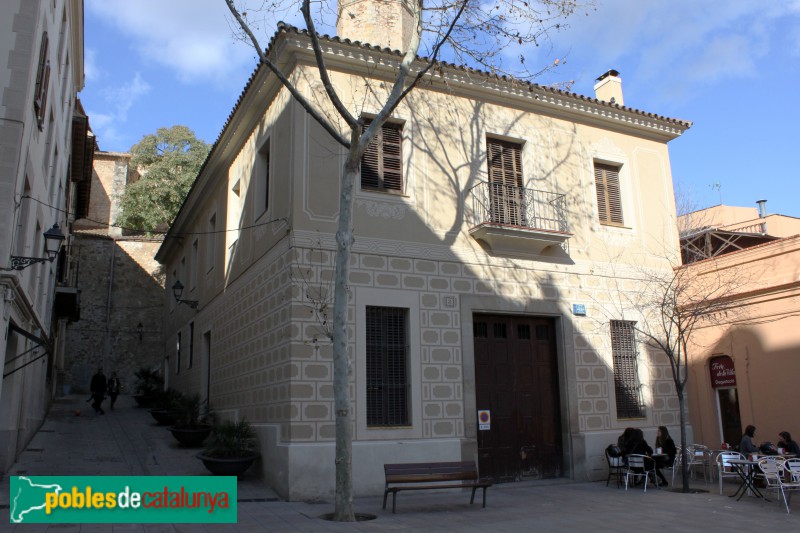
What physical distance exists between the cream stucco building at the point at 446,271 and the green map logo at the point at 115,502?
2134 millimetres

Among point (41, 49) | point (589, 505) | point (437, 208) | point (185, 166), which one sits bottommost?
point (589, 505)

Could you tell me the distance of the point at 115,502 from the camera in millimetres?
8125

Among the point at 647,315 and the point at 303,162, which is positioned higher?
the point at 303,162

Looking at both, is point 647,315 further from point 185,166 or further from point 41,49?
point 185,166

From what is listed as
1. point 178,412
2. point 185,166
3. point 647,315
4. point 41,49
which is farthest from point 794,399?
point 185,166

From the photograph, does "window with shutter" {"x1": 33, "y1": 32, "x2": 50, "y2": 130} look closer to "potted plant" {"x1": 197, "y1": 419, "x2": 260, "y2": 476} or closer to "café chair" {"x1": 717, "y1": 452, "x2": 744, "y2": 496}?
"potted plant" {"x1": 197, "y1": 419, "x2": 260, "y2": 476}

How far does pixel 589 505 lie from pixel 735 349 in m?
6.46

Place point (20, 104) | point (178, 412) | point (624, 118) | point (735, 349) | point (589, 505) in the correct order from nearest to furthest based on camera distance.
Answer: point (20, 104) → point (589, 505) → point (735, 349) → point (624, 118) → point (178, 412)

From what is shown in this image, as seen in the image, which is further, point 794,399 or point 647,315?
point 647,315

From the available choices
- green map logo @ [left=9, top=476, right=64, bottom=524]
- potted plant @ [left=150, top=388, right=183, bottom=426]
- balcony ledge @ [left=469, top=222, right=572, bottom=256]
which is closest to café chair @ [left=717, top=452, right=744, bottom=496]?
balcony ledge @ [left=469, top=222, right=572, bottom=256]

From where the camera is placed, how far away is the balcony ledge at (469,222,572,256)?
42.5ft

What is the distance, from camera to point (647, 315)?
1502cm

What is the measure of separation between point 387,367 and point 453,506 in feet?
9.17

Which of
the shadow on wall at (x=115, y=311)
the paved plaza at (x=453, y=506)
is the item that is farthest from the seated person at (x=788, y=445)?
the shadow on wall at (x=115, y=311)
